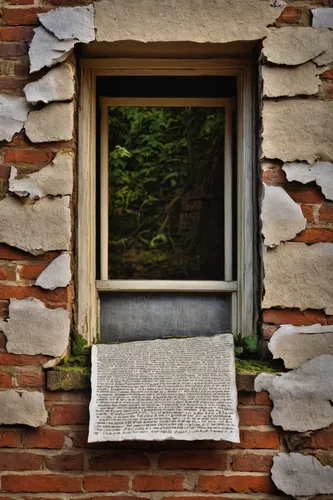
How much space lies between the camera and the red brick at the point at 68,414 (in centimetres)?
217

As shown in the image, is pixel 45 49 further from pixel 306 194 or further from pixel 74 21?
pixel 306 194

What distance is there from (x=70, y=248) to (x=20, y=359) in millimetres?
507

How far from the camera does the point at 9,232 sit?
2.21m

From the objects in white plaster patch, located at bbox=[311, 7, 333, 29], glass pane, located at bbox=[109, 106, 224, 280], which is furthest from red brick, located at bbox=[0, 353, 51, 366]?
glass pane, located at bbox=[109, 106, 224, 280]

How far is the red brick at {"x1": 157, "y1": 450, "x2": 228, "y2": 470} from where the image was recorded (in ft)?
7.03

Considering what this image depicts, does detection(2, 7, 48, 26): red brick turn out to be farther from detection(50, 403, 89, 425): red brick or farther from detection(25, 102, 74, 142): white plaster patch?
detection(50, 403, 89, 425): red brick

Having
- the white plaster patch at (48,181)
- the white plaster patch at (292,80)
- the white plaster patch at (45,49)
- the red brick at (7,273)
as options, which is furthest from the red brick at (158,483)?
the white plaster patch at (45,49)

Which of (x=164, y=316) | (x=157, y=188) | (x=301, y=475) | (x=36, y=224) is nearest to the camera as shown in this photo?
(x=301, y=475)

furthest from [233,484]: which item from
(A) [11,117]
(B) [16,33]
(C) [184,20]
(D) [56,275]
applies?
(B) [16,33]

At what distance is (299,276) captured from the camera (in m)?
2.17

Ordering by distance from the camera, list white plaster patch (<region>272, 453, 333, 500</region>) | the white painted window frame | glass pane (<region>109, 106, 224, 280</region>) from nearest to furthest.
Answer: white plaster patch (<region>272, 453, 333, 500</region>)
the white painted window frame
glass pane (<region>109, 106, 224, 280</region>)

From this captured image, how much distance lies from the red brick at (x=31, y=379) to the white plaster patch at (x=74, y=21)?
1408mm

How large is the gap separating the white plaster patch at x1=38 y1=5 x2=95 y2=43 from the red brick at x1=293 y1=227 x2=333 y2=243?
3.95ft

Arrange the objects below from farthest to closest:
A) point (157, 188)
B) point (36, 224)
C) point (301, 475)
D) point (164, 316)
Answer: point (157, 188) → point (164, 316) → point (36, 224) → point (301, 475)
